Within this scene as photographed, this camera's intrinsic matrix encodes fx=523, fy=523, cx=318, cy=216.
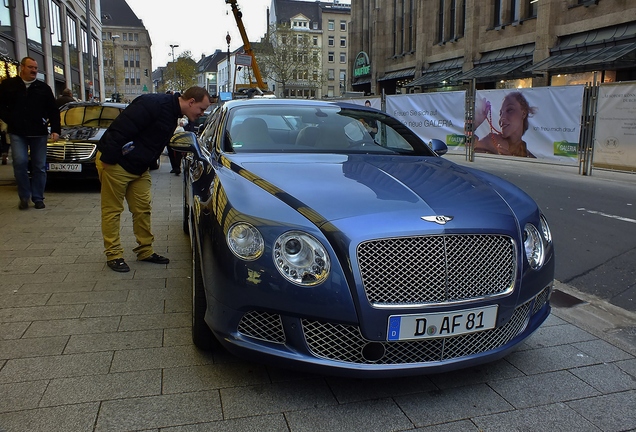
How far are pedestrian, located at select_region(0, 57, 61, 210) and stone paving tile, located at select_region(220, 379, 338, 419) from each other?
603 centimetres

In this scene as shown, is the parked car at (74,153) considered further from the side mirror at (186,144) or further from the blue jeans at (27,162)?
the side mirror at (186,144)

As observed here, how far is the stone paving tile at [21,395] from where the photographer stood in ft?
7.95

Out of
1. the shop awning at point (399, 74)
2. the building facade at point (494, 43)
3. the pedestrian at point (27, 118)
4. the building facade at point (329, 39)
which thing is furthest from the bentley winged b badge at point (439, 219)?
the building facade at point (329, 39)

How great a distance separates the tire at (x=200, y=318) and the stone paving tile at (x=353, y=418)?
755mm

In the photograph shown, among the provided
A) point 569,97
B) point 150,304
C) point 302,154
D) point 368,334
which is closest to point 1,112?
point 150,304

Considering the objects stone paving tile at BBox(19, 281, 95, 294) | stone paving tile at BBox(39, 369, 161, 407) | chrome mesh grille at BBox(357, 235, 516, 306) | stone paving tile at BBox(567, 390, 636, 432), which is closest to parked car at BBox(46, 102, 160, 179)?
stone paving tile at BBox(19, 281, 95, 294)

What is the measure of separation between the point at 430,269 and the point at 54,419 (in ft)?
5.92

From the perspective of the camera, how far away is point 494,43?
27.8 m

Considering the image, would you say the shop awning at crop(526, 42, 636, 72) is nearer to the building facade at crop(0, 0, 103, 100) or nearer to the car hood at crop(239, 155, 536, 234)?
the car hood at crop(239, 155, 536, 234)

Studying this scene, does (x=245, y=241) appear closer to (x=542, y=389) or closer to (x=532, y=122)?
(x=542, y=389)

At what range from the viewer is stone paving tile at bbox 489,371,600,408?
2582 mm

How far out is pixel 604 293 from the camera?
4406 millimetres

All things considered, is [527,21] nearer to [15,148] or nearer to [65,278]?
[15,148]

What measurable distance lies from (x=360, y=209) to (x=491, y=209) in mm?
696
